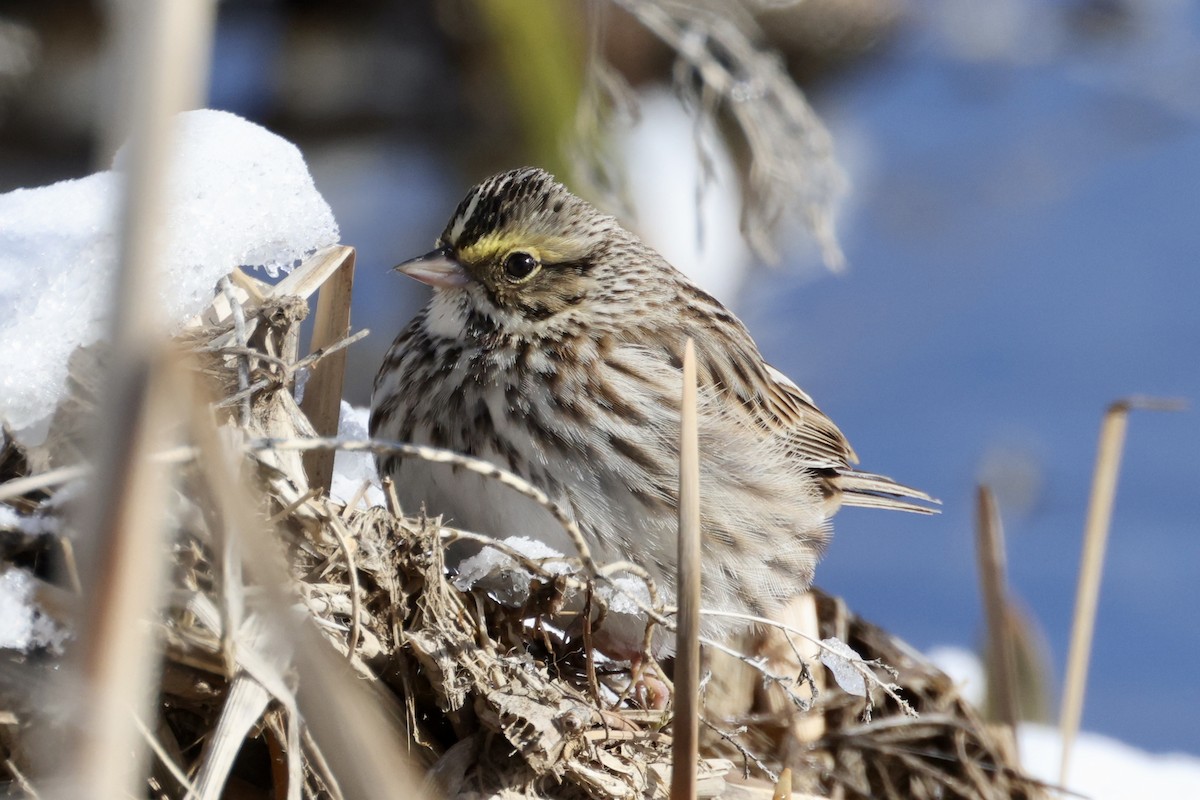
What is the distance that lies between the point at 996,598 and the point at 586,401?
75 centimetres

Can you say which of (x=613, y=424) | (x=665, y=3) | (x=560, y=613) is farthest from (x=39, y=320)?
(x=665, y=3)

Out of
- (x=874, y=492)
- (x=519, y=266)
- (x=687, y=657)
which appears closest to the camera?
(x=687, y=657)

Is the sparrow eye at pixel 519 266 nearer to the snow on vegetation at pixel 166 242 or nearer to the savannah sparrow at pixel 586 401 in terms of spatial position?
the savannah sparrow at pixel 586 401

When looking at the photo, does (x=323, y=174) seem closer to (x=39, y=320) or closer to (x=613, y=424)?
(x=613, y=424)

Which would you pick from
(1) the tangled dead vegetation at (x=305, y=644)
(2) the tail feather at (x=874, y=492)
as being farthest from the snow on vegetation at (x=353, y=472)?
(2) the tail feather at (x=874, y=492)

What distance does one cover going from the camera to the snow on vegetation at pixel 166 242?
55.9 inches

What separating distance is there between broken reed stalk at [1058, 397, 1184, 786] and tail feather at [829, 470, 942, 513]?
1.67 ft

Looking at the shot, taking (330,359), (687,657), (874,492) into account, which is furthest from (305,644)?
(874,492)

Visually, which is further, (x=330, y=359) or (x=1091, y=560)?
(x=1091, y=560)

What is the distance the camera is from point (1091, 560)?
2148 mm

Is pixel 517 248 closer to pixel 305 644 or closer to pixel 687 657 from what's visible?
pixel 687 657

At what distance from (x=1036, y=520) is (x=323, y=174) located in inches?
103

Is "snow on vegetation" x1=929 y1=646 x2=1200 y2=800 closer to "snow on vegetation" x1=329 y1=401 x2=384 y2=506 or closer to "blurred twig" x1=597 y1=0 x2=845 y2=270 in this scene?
"blurred twig" x1=597 y1=0 x2=845 y2=270

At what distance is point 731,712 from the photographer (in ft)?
7.27
